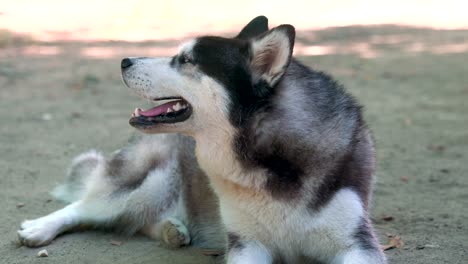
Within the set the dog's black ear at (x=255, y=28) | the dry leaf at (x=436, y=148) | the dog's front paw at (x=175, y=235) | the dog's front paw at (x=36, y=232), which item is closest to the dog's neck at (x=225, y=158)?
the dog's black ear at (x=255, y=28)

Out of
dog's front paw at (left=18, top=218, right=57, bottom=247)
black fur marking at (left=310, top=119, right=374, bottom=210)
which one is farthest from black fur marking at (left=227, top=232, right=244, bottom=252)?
dog's front paw at (left=18, top=218, right=57, bottom=247)

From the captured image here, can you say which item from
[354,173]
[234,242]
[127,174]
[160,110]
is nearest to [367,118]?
[127,174]

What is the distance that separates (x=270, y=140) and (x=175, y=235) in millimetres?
1222

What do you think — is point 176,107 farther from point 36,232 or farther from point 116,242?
point 36,232

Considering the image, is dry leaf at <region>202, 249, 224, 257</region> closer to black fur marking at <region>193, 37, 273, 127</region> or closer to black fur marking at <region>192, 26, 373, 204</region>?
black fur marking at <region>192, 26, 373, 204</region>

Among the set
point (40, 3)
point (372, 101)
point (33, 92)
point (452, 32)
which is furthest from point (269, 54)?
point (40, 3)

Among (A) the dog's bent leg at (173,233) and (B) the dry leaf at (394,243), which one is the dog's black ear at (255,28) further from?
(B) the dry leaf at (394,243)

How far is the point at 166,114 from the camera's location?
3996 millimetres

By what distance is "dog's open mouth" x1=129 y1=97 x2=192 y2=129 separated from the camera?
155 inches

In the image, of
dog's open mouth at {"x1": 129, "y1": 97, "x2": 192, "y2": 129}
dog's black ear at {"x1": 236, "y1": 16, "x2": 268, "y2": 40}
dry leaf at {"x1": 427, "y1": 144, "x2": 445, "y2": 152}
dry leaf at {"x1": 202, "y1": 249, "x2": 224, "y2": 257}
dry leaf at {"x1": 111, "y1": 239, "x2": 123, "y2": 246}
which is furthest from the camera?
dry leaf at {"x1": 427, "y1": 144, "x2": 445, "y2": 152}

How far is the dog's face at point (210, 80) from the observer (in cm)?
383

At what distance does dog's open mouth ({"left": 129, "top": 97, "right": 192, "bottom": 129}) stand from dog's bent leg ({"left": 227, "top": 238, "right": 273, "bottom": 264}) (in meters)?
0.70

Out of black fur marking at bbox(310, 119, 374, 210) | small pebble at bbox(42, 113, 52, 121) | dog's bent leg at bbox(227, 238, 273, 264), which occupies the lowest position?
small pebble at bbox(42, 113, 52, 121)

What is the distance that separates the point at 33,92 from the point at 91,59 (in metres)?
1.77
